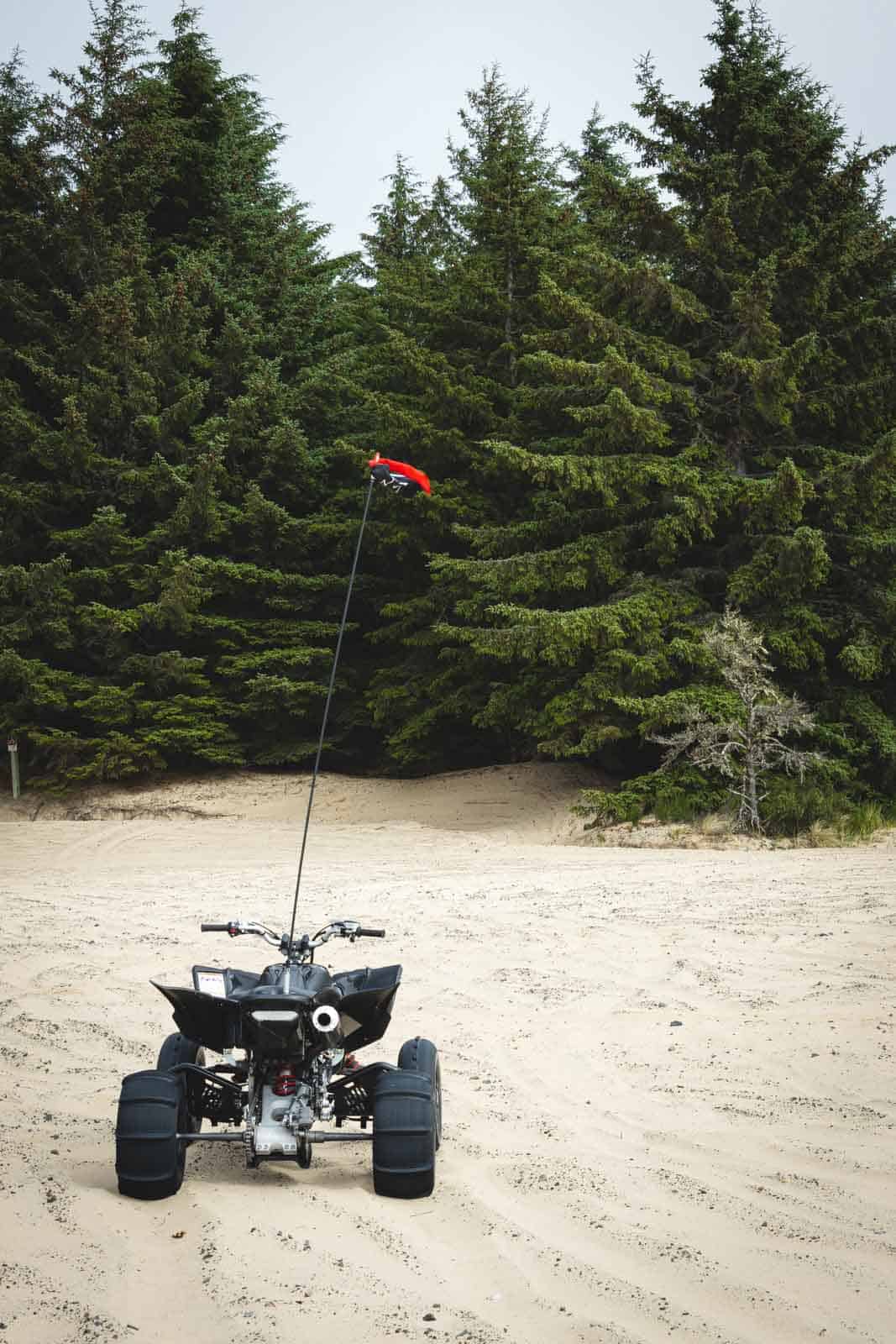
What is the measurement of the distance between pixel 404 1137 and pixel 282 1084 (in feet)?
1.50

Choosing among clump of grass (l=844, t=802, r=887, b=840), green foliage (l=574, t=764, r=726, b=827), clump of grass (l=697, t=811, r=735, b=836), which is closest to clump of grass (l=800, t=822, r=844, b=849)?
clump of grass (l=844, t=802, r=887, b=840)

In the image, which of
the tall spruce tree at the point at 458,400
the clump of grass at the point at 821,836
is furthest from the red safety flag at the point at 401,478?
the tall spruce tree at the point at 458,400

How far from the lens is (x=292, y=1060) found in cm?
377

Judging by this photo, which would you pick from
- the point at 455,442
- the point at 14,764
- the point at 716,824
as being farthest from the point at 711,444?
the point at 14,764

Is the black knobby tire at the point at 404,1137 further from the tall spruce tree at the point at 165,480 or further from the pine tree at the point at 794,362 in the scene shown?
the tall spruce tree at the point at 165,480

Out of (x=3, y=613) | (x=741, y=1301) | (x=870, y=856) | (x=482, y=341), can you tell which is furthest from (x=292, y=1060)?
(x=482, y=341)

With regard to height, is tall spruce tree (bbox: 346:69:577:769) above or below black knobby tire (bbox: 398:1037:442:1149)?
above

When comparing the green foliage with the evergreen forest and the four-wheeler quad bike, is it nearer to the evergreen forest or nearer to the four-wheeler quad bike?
the evergreen forest

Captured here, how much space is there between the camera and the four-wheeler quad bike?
3.71 meters

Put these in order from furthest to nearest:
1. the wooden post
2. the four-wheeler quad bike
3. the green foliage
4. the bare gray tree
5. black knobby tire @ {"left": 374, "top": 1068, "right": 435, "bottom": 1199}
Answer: the wooden post, the green foliage, the bare gray tree, black knobby tire @ {"left": 374, "top": 1068, "right": 435, "bottom": 1199}, the four-wheeler quad bike

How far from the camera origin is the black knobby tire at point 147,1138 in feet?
12.3

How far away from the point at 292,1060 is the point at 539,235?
18.4m

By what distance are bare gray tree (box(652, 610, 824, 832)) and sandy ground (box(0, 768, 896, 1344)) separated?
2865 mm

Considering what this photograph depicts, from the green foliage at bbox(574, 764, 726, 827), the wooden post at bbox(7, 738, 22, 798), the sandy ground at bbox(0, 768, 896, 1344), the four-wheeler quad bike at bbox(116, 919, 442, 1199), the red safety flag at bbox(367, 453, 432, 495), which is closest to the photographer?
the sandy ground at bbox(0, 768, 896, 1344)
